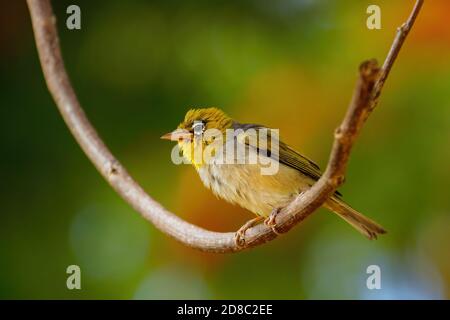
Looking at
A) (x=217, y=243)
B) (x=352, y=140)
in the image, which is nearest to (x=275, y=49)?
(x=217, y=243)

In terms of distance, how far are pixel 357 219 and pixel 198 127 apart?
0.77 meters

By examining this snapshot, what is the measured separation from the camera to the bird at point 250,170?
8.50 ft

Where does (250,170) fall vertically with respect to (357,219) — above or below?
above

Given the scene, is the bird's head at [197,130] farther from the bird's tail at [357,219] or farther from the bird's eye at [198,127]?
the bird's tail at [357,219]

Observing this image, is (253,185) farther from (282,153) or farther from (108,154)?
(108,154)

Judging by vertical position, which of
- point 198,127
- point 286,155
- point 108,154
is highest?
point 198,127

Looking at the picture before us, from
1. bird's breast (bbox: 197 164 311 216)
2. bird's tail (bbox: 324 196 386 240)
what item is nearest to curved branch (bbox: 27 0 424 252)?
bird's breast (bbox: 197 164 311 216)

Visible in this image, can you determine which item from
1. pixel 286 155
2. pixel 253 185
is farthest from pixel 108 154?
pixel 286 155

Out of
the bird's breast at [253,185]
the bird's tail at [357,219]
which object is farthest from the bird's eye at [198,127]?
the bird's tail at [357,219]

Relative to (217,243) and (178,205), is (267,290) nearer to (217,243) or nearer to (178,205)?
(178,205)

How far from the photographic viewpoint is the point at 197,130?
272 cm

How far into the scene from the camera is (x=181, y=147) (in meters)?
2.79

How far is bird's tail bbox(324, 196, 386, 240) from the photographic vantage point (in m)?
2.61
